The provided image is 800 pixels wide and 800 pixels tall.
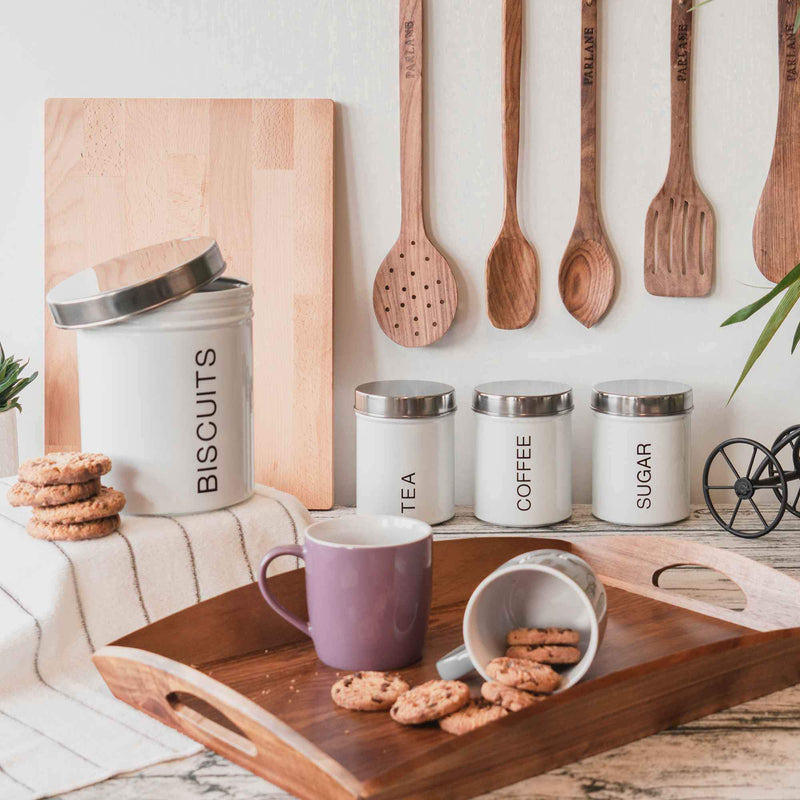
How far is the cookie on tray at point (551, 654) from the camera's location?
1.87 ft

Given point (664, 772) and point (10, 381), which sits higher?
point (10, 381)

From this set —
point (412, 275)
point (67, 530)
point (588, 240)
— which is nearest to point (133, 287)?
point (67, 530)

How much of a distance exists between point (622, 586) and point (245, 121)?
0.66 metres

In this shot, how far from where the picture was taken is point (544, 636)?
1.91 ft

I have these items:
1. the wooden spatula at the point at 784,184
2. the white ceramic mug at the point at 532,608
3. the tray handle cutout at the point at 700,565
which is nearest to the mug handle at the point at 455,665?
the white ceramic mug at the point at 532,608

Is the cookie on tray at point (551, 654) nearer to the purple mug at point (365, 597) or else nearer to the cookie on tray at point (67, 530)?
the purple mug at point (365, 597)

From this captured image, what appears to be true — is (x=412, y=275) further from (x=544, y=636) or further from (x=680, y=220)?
(x=544, y=636)

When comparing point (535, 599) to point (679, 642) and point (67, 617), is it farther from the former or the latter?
point (67, 617)

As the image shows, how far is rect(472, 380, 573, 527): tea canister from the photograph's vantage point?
1.03 meters

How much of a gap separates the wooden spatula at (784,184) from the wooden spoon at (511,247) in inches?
10.2

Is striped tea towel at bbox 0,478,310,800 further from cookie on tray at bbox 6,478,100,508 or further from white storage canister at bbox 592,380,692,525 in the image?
white storage canister at bbox 592,380,692,525

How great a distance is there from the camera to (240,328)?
0.74 metres

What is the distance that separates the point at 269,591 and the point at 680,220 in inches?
28.0

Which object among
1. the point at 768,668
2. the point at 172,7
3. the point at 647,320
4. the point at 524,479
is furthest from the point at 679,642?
the point at 172,7
